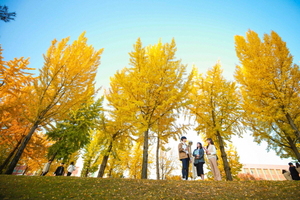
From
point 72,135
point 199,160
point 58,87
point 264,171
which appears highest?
point 264,171

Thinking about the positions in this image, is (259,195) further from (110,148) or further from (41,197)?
(110,148)

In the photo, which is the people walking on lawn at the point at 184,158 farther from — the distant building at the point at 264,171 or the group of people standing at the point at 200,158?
the distant building at the point at 264,171

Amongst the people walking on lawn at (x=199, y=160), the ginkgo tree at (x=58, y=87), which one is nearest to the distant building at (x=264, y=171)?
the people walking on lawn at (x=199, y=160)

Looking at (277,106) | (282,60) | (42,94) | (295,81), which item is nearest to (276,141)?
(277,106)

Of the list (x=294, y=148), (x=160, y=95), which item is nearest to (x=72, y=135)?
(x=160, y=95)

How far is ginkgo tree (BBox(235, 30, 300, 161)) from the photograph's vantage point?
22.3 ft

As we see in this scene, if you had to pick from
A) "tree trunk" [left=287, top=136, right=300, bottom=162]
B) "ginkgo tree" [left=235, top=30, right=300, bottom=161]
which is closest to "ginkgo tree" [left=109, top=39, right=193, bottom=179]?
"ginkgo tree" [left=235, top=30, right=300, bottom=161]

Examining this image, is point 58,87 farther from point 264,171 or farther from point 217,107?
point 264,171

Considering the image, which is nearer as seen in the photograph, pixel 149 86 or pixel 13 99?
pixel 149 86

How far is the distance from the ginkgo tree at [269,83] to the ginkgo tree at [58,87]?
29.4 feet

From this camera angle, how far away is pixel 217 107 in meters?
8.34

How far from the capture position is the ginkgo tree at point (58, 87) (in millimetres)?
6620

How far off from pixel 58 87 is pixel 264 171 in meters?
76.7

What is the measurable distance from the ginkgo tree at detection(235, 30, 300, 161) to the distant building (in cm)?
6169
